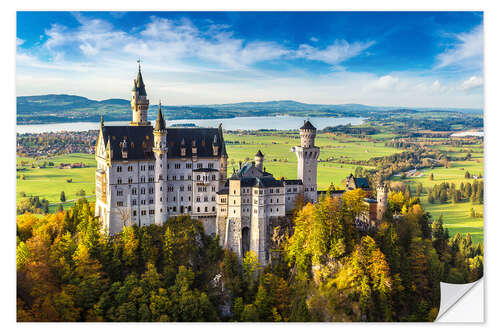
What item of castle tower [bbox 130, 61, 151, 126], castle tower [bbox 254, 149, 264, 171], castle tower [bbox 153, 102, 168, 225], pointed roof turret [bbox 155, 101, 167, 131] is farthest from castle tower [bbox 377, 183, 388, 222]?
castle tower [bbox 130, 61, 151, 126]

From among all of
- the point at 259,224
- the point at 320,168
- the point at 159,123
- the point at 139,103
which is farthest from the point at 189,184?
the point at 320,168

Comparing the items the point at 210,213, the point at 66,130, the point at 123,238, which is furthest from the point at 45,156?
the point at 210,213

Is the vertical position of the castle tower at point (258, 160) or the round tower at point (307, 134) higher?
the round tower at point (307, 134)

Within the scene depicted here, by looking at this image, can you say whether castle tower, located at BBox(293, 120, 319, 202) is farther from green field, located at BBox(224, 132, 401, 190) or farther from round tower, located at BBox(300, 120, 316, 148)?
green field, located at BBox(224, 132, 401, 190)

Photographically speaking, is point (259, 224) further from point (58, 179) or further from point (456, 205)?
point (58, 179)

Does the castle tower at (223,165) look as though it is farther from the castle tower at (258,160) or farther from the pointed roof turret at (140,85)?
the pointed roof turret at (140,85)

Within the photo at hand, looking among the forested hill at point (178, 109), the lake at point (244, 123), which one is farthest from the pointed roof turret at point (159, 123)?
the lake at point (244, 123)

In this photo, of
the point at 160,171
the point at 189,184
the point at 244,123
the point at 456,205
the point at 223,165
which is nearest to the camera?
the point at 160,171
